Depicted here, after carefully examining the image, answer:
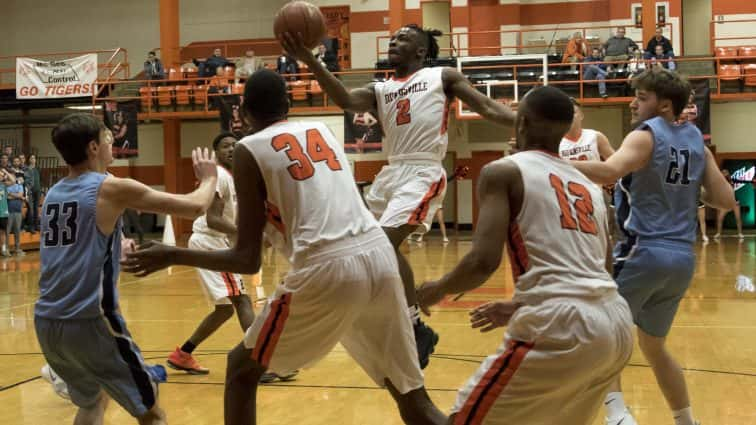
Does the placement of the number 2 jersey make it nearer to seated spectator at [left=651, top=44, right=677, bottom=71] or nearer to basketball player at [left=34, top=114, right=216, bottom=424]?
basketball player at [left=34, top=114, right=216, bottom=424]

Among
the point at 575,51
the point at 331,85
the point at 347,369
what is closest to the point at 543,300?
the point at 331,85

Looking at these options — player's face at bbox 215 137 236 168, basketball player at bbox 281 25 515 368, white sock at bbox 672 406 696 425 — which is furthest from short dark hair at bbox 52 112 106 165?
white sock at bbox 672 406 696 425

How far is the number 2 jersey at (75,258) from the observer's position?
3979mm

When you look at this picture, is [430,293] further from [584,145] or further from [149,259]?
[584,145]

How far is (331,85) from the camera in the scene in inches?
217

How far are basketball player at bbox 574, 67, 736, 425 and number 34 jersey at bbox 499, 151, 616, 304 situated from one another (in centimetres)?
156

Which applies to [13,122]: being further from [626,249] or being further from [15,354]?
[626,249]

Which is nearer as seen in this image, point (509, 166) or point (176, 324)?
point (509, 166)

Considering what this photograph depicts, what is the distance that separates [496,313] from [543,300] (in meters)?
0.21

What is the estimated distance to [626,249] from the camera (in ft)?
15.8

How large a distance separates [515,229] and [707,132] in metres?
18.8

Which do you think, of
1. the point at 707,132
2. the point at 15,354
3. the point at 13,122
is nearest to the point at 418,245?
the point at 707,132

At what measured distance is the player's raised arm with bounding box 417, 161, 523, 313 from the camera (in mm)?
3107

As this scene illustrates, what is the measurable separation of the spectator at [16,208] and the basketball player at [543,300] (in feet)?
56.9
